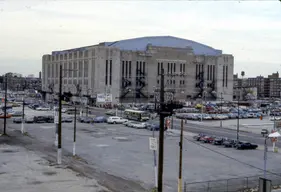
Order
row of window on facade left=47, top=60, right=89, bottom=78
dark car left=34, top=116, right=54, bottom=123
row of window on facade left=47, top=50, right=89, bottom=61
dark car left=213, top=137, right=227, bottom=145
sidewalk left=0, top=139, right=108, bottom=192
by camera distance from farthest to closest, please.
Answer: row of window on facade left=47, top=60, right=89, bottom=78, row of window on facade left=47, top=50, right=89, bottom=61, dark car left=34, top=116, right=54, bottom=123, dark car left=213, top=137, right=227, bottom=145, sidewalk left=0, top=139, right=108, bottom=192

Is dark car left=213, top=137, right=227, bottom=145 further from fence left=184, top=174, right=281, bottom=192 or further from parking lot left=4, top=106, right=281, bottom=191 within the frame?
fence left=184, top=174, right=281, bottom=192

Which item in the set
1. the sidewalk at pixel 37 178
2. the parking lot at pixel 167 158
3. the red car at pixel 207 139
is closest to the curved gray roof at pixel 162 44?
the parking lot at pixel 167 158

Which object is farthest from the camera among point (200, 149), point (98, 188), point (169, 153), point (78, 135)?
point (78, 135)

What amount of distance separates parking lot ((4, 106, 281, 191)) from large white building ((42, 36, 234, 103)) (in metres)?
59.5

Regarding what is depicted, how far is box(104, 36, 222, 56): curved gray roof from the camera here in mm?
117938

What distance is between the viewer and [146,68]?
114562 mm

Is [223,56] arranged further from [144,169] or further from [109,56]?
[144,169]

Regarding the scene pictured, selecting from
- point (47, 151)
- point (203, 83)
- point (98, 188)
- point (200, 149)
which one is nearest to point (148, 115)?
point (200, 149)

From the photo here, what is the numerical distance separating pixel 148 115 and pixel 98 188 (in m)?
48.2

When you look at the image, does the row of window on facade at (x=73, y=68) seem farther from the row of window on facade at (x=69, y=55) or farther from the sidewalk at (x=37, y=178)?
the sidewalk at (x=37, y=178)

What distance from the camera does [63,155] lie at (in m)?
32.1

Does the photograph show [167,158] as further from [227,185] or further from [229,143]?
[229,143]

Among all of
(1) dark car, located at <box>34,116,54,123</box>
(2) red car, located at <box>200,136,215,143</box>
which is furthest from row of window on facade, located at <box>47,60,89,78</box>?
(2) red car, located at <box>200,136,215,143</box>

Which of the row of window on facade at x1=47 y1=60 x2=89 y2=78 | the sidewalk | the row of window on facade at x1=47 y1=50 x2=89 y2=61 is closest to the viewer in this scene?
the sidewalk
